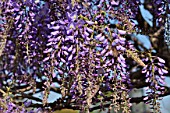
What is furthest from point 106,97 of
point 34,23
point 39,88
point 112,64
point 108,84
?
point 39,88

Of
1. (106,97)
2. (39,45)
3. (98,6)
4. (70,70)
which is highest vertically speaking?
(98,6)

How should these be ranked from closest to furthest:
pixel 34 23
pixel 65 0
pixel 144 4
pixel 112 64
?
pixel 112 64 → pixel 65 0 → pixel 34 23 → pixel 144 4

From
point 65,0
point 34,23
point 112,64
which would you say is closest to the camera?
point 112,64

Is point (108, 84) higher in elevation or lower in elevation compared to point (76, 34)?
lower

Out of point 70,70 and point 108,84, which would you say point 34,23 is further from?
point 108,84

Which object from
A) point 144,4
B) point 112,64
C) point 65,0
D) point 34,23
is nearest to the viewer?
point 112,64

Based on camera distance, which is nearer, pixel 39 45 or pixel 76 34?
pixel 76 34

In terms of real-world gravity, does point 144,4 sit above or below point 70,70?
above

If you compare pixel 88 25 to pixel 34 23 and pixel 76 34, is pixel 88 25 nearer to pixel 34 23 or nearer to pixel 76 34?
pixel 76 34

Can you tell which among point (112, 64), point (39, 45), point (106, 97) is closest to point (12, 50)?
point (39, 45)
